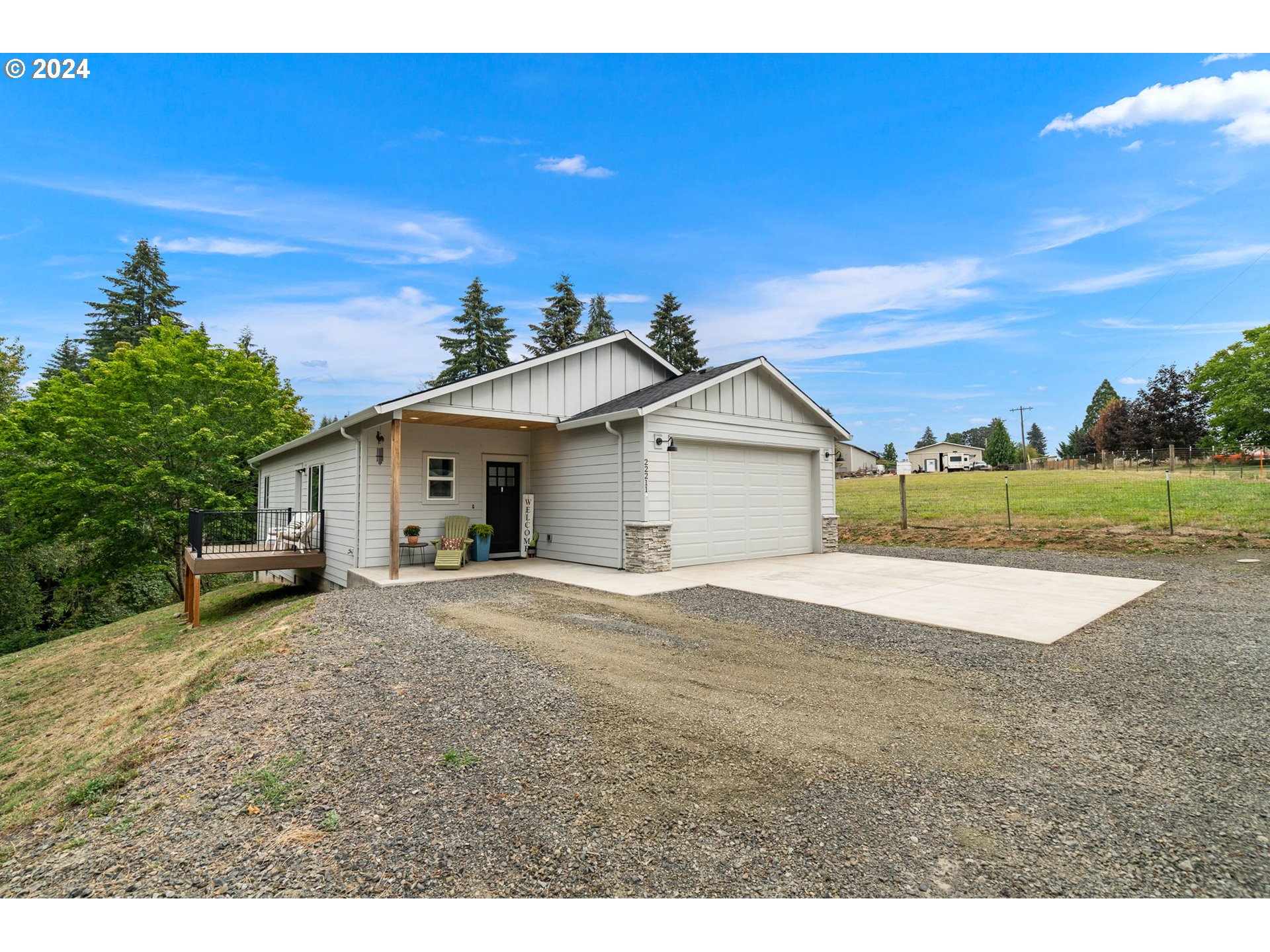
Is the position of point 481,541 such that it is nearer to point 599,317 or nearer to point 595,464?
→ point 595,464

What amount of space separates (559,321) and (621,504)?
26133 mm

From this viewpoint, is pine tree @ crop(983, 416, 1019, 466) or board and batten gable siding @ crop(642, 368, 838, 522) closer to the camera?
board and batten gable siding @ crop(642, 368, 838, 522)

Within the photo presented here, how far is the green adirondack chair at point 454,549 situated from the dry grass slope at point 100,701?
2.69 metres

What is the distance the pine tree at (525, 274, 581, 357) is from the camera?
33750mm

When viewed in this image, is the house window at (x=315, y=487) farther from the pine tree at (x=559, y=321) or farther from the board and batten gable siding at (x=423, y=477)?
the pine tree at (x=559, y=321)

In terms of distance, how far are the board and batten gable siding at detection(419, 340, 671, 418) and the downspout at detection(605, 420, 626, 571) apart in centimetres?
152

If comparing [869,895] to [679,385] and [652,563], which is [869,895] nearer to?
[652,563]

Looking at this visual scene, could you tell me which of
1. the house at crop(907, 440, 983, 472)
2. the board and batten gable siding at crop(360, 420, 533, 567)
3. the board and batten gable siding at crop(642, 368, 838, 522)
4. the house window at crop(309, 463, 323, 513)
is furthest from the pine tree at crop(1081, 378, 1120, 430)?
the house window at crop(309, 463, 323, 513)

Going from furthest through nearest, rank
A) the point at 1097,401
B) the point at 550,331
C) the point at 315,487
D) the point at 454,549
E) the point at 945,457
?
the point at 1097,401 < the point at 945,457 < the point at 550,331 < the point at 315,487 < the point at 454,549

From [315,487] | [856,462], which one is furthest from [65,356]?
[856,462]

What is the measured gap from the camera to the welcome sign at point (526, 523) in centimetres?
1205

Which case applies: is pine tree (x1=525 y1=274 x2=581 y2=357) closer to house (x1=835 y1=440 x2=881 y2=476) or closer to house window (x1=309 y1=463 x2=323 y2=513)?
house window (x1=309 y1=463 x2=323 y2=513)

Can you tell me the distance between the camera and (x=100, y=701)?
18.7 ft

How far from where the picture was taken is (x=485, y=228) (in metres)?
20.1
